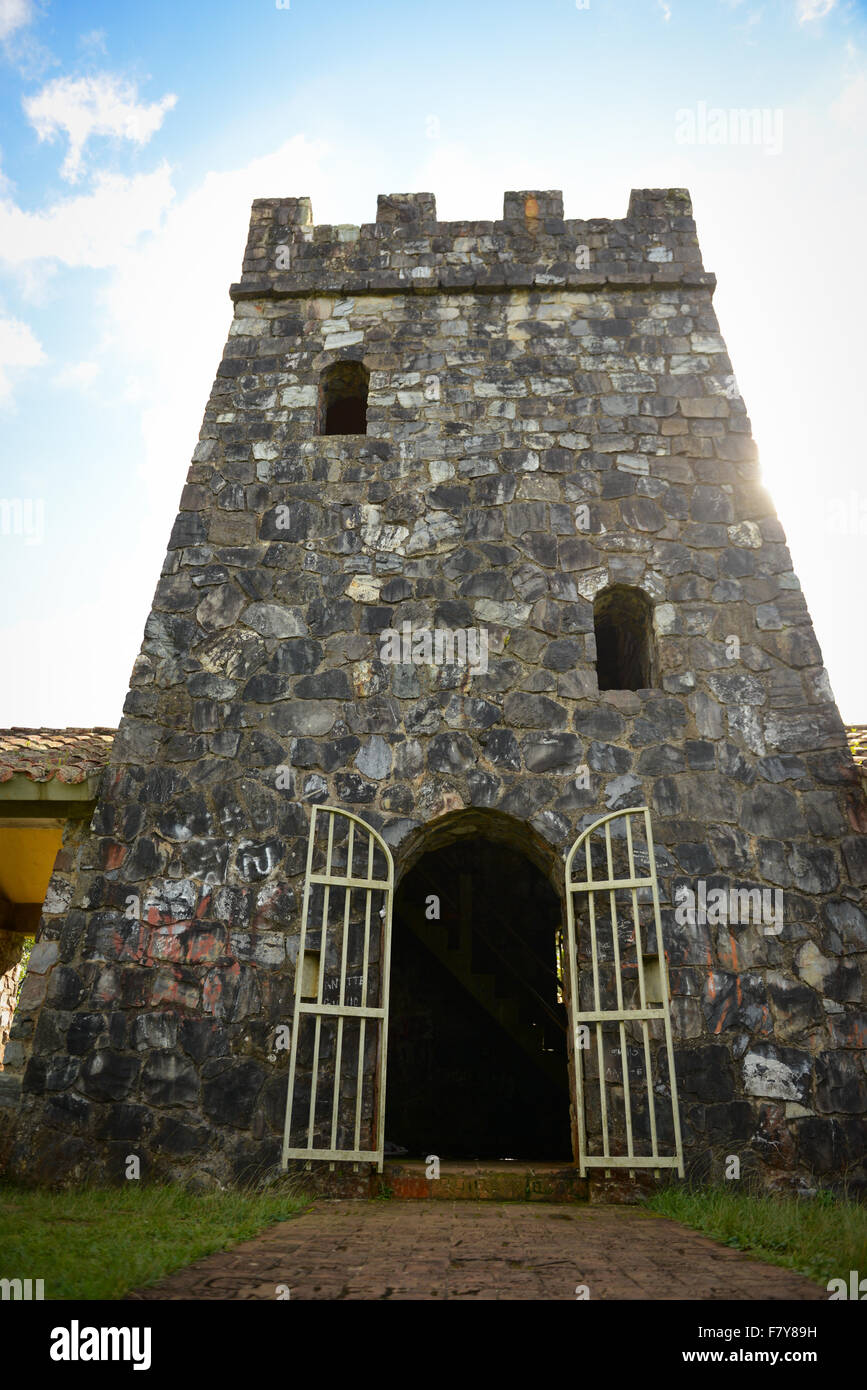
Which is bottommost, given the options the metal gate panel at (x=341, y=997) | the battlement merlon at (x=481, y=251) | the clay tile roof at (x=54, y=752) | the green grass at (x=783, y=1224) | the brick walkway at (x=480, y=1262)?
the brick walkway at (x=480, y=1262)

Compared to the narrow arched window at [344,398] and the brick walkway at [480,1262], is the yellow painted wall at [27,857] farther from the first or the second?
the narrow arched window at [344,398]

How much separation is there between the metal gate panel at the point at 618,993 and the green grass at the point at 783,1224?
285 mm

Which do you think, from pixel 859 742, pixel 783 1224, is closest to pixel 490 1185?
pixel 783 1224

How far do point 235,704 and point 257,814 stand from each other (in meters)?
0.85

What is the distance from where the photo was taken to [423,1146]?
8.48m

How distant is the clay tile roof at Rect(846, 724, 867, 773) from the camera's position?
5.62 m

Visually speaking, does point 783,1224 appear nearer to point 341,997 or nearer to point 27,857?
point 341,997

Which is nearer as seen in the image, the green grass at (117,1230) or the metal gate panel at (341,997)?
the green grass at (117,1230)

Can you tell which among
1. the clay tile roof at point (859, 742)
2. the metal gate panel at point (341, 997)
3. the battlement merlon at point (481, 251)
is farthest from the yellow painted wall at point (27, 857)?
the clay tile roof at point (859, 742)

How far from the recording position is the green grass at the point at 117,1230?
2.74 m

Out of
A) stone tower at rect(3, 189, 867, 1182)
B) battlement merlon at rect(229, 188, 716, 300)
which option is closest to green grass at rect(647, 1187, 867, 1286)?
stone tower at rect(3, 189, 867, 1182)

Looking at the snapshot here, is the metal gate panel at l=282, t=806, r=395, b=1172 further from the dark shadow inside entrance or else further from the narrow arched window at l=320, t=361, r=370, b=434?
the narrow arched window at l=320, t=361, r=370, b=434

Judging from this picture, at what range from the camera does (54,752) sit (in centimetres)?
596
